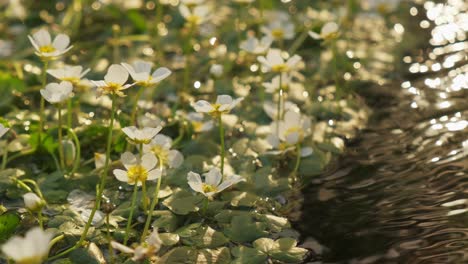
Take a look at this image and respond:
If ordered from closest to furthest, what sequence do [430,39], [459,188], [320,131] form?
[459,188] → [320,131] → [430,39]

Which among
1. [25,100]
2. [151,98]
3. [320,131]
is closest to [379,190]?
[320,131]

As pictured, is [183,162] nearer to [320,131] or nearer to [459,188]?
[320,131]

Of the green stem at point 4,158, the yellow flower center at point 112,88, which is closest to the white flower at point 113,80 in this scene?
the yellow flower center at point 112,88

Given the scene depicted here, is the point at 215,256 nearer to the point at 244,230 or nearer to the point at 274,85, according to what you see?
the point at 244,230

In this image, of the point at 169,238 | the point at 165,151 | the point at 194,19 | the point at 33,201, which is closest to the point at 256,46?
the point at 194,19

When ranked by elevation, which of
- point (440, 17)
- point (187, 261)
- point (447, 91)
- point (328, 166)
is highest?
point (440, 17)

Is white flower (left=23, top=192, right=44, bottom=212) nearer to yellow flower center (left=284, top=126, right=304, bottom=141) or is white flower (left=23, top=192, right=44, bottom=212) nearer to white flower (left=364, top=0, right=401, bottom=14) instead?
yellow flower center (left=284, top=126, right=304, bottom=141)

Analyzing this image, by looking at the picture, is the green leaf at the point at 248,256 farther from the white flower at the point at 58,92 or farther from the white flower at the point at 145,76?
the white flower at the point at 58,92
